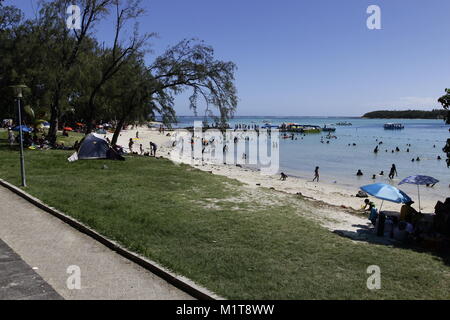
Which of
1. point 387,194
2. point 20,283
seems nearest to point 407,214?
point 387,194

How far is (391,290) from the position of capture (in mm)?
6195

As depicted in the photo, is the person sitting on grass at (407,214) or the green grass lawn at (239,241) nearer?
the green grass lawn at (239,241)

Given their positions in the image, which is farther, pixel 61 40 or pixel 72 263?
pixel 61 40

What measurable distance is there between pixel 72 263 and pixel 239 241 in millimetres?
3700

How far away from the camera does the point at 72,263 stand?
680 cm

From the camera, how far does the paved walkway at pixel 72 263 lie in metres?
5.74

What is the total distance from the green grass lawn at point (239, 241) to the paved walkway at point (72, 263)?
19.4 inches

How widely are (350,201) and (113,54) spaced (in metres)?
18.0

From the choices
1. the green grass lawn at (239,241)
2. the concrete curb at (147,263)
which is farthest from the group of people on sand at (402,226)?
the concrete curb at (147,263)

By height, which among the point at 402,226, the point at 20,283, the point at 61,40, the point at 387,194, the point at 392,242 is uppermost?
the point at 61,40

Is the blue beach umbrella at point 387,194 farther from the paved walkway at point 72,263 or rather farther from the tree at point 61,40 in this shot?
the tree at point 61,40

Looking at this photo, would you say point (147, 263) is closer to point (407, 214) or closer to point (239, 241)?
point (239, 241)
